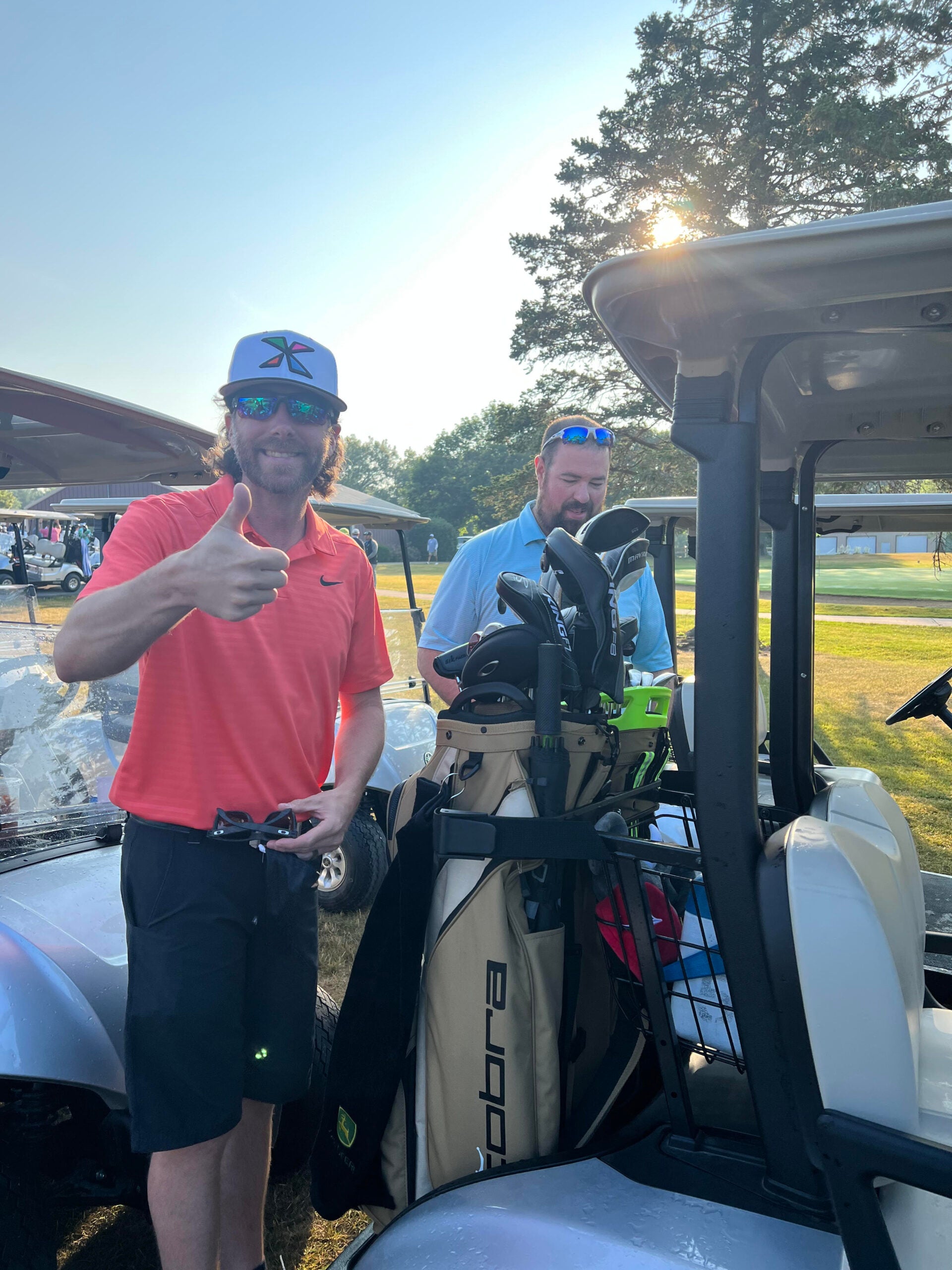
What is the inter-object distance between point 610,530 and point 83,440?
149 centimetres

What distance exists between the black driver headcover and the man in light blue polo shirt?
128 cm

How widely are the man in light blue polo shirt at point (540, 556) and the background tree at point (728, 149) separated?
11.2m

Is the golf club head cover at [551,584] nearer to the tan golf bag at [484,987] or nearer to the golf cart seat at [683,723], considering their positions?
the tan golf bag at [484,987]

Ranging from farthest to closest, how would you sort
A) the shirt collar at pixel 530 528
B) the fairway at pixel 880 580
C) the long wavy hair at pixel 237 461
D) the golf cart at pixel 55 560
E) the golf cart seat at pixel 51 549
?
the golf cart seat at pixel 51 549, the golf cart at pixel 55 560, the fairway at pixel 880 580, the shirt collar at pixel 530 528, the long wavy hair at pixel 237 461

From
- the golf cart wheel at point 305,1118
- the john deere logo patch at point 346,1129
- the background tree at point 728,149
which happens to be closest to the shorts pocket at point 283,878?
Answer: the john deere logo patch at point 346,1129

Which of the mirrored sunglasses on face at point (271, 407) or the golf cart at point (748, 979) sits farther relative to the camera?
the mirrored sunglasses on face at point (271, 407)

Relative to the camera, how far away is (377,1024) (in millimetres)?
1460

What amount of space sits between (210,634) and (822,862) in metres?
1.09

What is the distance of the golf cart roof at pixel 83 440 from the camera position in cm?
178

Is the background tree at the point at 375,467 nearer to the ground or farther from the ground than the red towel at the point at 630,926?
farther from the ground

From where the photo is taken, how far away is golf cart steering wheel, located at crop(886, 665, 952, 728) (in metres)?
3.59

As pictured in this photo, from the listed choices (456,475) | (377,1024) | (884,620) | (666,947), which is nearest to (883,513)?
(666,947)

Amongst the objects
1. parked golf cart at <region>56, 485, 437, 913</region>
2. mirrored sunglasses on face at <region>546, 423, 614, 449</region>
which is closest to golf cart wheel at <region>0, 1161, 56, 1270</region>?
parked golf cart at <region>56, 485, 437, 913</region>

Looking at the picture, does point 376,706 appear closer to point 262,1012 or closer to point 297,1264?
point 262,1012
